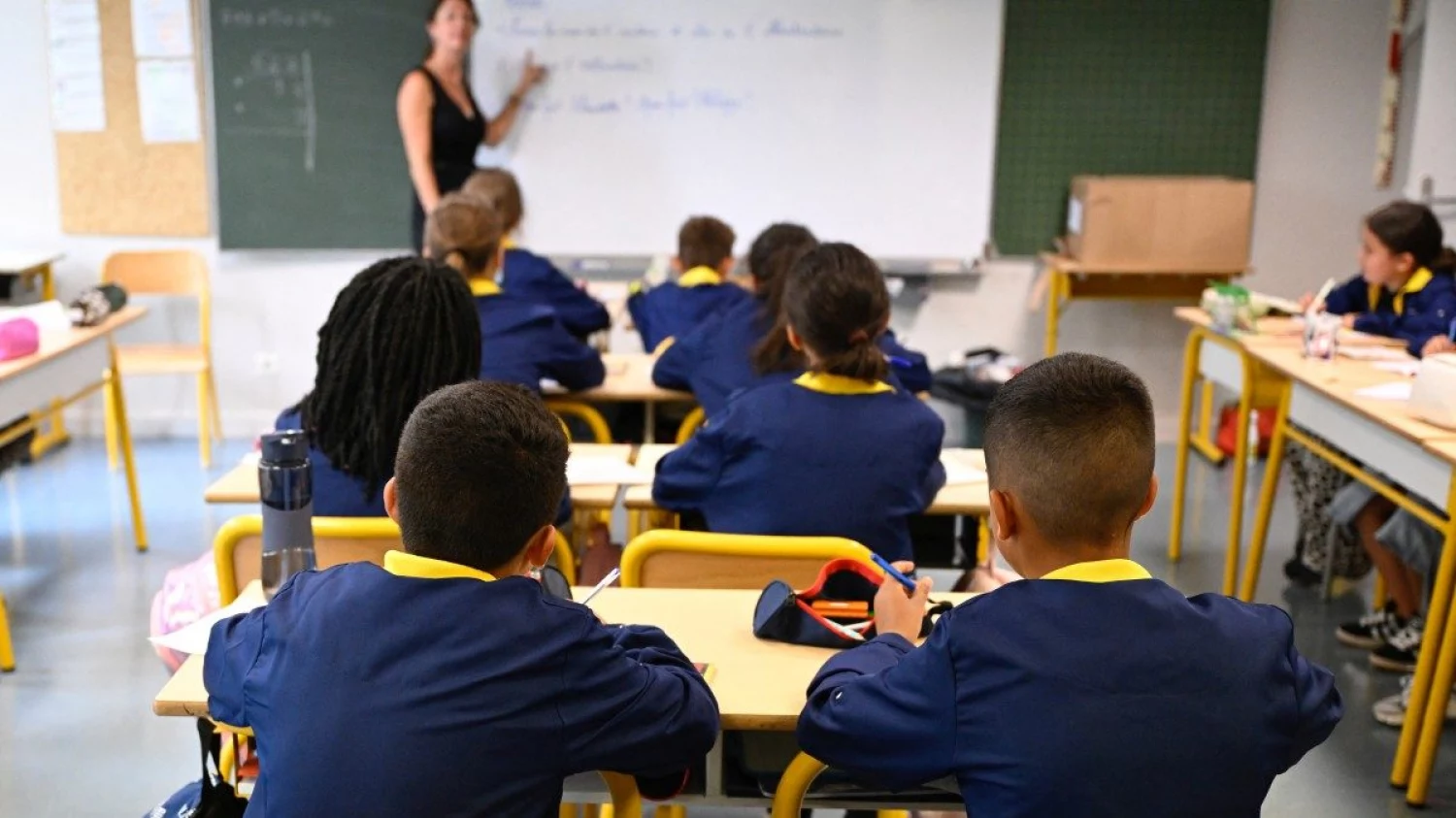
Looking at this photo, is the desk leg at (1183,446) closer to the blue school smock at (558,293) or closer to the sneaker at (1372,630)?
the sneaker at (1372,630)

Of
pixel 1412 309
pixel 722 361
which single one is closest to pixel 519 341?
pixel 722 361

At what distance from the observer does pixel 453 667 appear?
142 centimetres

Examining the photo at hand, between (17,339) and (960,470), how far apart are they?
2.49 metres

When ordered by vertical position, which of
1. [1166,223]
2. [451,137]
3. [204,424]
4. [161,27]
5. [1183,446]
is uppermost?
[161,27]

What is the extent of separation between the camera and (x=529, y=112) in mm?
5902

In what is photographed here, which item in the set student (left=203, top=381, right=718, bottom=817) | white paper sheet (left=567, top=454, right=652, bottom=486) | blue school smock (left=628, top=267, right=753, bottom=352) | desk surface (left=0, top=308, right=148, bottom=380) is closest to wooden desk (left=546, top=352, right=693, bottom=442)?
blue school smock (left=628, top=267, right=753, bottom=352)

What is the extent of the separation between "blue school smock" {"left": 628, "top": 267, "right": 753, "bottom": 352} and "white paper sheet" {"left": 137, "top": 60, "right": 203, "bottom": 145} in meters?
2.48

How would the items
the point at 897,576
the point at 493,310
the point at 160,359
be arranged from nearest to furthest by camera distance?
1. the point at 897,576
2. the point at 493,310
3. the point at 160,359

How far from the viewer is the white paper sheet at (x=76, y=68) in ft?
19.0

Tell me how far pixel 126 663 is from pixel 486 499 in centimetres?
264

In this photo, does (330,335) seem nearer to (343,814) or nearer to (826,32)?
(343,814)

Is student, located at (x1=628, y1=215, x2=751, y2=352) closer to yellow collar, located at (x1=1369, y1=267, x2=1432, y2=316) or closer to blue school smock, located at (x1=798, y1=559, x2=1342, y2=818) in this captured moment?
yellow collar, located at (x1=1369, y1=267, x2=1432, y2=316)

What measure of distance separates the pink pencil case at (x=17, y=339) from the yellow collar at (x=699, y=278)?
181 centimetres

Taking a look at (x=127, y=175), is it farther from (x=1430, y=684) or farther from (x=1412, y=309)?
(x=1430, y=684)
